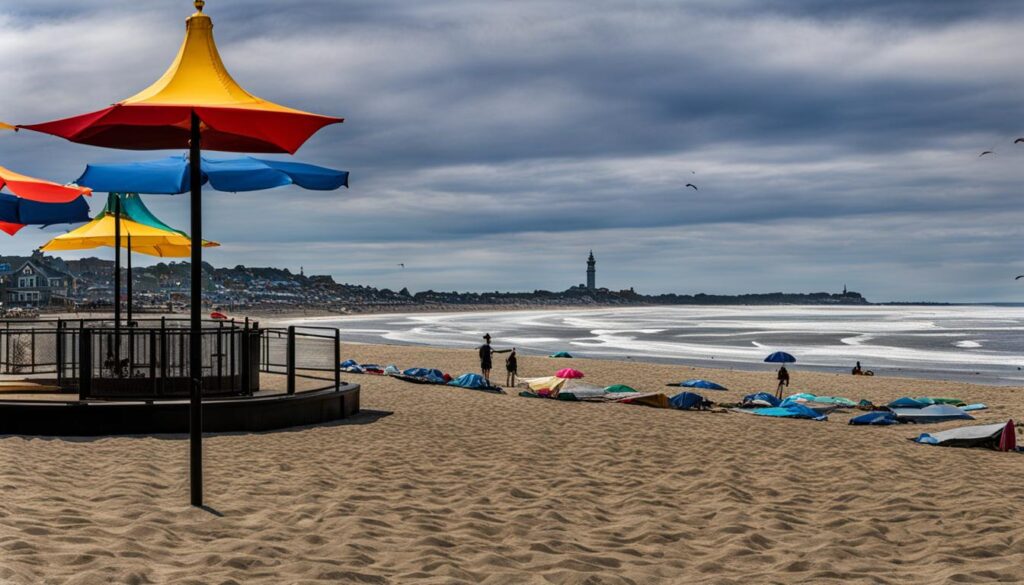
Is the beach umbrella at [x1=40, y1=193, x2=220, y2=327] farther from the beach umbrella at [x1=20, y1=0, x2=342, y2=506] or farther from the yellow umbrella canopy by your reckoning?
the beach umbrella at [x1=20, y1=0, x2=342, y2=506]

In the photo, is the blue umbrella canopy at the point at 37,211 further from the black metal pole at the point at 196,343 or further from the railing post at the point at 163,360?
the black metal pole at the point at 196,343

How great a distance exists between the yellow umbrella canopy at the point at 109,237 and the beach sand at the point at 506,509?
530 cm

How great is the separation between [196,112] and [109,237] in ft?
31.5

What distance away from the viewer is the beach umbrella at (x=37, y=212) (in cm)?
1206

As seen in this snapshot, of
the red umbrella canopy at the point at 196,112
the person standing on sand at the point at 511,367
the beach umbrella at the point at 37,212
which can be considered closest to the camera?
the red umbrella canopy at the point at 196,112

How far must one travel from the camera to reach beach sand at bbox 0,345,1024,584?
5.52m

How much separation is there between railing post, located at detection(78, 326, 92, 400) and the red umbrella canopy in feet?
14.0

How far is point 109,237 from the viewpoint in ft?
48.6

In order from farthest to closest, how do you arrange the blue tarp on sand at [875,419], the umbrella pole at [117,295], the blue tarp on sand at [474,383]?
the blue tarp on sand at [474,383] → the blue tarp on sand at [875,419] → the umbrella pole at [117,295]

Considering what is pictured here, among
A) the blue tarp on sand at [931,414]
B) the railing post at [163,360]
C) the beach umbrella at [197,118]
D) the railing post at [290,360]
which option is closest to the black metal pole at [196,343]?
the beach umbrella at [197,118]

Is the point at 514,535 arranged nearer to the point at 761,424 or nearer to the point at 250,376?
the point at 250,376

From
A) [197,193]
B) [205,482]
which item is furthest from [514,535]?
[197,193]

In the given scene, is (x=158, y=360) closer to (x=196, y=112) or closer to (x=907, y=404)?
(x=196, y=112)

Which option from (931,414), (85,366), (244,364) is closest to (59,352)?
(85,366)
